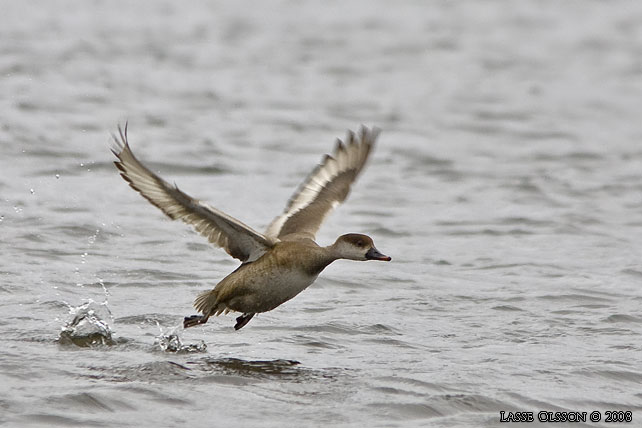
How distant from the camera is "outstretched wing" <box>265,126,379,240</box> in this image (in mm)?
8531

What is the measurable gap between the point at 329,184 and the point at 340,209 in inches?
151

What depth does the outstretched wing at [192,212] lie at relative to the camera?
6973 mm

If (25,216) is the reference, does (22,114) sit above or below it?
above

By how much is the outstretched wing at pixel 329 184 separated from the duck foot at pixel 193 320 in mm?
993

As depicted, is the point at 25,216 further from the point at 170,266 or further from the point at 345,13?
the point at 345,13

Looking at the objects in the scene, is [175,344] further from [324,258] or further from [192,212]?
[324,258]

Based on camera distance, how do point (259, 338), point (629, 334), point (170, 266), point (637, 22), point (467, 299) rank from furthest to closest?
point (637, 22)
point (170, 266)
point (467, 299)
point (629, 334)
point (259, 338)

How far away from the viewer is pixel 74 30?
67.0ft

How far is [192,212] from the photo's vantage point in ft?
23.9

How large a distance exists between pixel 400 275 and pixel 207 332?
2511 millimetres

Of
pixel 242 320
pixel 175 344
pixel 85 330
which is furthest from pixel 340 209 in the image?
pixel 85 330

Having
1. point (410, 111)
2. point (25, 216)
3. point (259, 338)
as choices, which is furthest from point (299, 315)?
point (410, 111)

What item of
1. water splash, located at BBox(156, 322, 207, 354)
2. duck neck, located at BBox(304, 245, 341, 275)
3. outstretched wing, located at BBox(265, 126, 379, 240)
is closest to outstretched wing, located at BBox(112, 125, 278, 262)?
duck neck, located at BBox(304, 245, 341, 275)

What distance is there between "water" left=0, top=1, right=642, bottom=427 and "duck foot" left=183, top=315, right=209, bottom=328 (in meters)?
0.13
